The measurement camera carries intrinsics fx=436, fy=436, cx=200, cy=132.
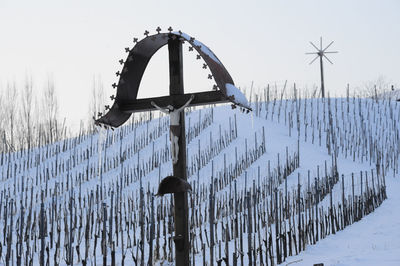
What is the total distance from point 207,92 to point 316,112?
16.8 meters

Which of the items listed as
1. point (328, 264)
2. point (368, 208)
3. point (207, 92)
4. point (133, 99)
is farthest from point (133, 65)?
point (368, 208)

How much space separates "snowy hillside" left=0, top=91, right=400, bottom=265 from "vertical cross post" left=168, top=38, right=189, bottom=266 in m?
2.38

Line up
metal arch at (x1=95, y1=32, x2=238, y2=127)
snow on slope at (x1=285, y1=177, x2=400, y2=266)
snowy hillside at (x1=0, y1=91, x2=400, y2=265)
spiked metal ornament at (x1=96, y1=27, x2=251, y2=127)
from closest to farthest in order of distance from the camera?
spiked metal ornament at (x1=96, y1=27, x2=251, y2=127), metal arch at (x1=95, y1=32, x2=238, y2=127), snow on slope at (x1=285, y1=177, x2=400, y2=266), snowy hillside at (x1=0, y1=91, x2=400, y2=265)

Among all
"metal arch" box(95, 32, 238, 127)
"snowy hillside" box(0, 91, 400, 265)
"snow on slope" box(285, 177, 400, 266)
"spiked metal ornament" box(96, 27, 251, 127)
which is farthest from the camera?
"snowy hillside" box(0, 91, 400, 265)

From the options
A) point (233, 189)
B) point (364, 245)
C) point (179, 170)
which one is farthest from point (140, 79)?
point (233, 189)

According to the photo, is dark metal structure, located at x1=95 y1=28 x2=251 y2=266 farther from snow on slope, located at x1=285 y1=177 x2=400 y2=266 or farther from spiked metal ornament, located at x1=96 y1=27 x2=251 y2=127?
snow on slope, located at x1=285 y1=177 x2=400 y2=266

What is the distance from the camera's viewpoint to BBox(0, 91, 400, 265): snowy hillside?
21.7 feet

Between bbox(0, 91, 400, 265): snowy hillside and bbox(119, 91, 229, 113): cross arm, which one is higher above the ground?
bbox(119, 91, 229, 113): cross arm

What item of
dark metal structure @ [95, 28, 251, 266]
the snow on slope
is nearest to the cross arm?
dark metal structure @ [95, 28, 251, 266]

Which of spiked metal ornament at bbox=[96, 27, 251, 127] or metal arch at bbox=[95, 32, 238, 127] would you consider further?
metal arch at bbox=[95, 32, 238, 127]

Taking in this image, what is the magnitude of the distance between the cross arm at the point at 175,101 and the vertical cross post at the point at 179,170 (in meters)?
0.05

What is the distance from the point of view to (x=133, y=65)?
3023 mm

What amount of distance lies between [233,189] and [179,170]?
9.05 meters

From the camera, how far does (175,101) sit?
2.82 metres
